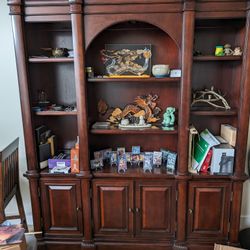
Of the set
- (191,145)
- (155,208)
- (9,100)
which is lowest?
(155,208)

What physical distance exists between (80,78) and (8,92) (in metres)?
0.87

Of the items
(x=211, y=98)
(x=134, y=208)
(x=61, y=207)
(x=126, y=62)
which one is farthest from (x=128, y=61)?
(x=61, y=207)

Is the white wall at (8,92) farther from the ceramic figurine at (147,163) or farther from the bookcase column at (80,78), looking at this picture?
the ceramic figurine at (147,163)

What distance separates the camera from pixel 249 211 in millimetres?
2432

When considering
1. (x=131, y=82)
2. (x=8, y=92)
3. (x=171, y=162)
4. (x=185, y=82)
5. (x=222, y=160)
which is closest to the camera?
(x=185, y=82)

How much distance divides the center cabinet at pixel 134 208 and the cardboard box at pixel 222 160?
35cm

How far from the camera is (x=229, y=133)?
2.01 metres

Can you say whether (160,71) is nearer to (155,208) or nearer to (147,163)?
(147,163)

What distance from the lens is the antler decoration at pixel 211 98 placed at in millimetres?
1992

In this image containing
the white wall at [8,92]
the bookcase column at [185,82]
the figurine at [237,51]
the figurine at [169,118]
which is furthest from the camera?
the white wall at [8,92]

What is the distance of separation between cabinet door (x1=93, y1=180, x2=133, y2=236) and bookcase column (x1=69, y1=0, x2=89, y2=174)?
220mm

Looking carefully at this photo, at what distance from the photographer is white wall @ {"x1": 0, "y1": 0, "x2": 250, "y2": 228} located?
2178 mm

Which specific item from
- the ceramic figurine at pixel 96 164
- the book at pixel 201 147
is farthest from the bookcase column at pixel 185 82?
the ceramic figurine at pixel 96 164

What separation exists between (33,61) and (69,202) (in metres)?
1.16
